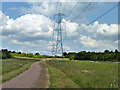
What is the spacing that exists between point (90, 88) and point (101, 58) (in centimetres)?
10832

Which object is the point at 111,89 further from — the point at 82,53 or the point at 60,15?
the point at 82,53

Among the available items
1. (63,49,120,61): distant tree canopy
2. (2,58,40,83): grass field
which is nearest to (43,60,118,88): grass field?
(2,58,40,83): grass field

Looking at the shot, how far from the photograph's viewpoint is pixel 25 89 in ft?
40.5

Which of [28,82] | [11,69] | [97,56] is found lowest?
[11,69]

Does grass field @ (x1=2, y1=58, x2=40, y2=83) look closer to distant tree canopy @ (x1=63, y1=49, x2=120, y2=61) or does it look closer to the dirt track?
the dirt track

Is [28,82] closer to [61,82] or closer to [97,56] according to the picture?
[61,82]

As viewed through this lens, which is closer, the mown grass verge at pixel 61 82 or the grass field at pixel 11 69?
the mown grass verge at pixel 61 82

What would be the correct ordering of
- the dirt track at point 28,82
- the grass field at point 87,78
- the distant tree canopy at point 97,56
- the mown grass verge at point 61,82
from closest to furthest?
1. the grass field at point 87,78
2. the mown grass verge at point 61,82
3. the dirt track at point 28,82
4. the distant tree canopy at point 97,56

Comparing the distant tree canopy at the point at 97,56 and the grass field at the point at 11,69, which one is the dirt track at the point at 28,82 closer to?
the grass field at the point at 11,69

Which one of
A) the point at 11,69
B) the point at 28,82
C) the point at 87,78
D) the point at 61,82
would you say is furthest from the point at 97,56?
the point at 28,82

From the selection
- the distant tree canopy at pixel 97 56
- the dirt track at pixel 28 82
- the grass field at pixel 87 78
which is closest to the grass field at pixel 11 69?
the dirt track at pixel 28 82

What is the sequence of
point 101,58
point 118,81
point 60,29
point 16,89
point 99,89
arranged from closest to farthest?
point 99,89 → point 16,89 → point 118,81 → point 60,29 → point 101,58

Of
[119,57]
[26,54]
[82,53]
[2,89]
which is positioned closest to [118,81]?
[2,89]

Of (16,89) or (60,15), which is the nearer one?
(16,89)
